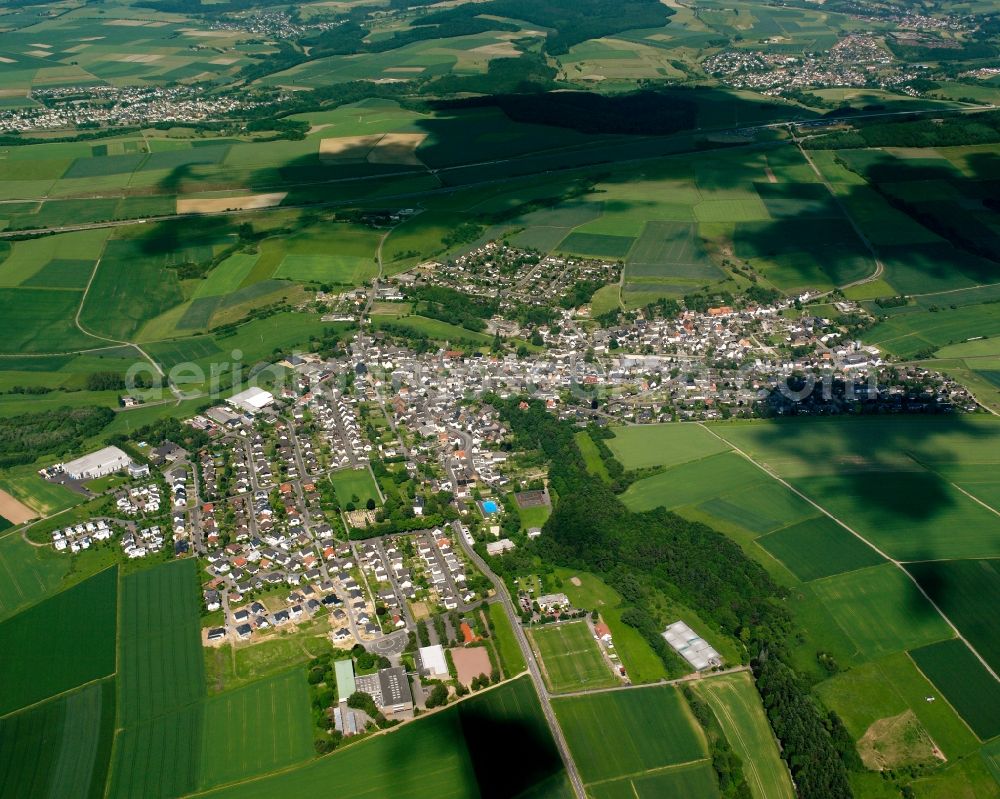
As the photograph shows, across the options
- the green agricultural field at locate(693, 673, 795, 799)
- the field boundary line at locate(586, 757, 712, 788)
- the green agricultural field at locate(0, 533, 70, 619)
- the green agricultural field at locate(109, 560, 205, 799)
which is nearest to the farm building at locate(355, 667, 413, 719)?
the green agricultural field at locate(109, 560, 205, 799)

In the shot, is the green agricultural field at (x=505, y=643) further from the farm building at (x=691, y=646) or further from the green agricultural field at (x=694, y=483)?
the green agricultural field at (x=694, y=483)

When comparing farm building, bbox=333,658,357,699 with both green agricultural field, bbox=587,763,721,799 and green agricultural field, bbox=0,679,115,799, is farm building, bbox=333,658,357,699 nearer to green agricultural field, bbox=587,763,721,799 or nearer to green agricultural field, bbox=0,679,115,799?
green agricultural field, bbox=0,679,115,799

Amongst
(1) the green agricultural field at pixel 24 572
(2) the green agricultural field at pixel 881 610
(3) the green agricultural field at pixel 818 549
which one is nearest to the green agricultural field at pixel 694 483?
(3) the green agricultural field at pixel 818 549

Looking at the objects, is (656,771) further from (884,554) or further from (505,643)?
(884,554)

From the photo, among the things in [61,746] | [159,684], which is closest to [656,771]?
[159,684]

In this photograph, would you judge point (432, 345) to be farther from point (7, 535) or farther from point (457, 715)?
point (457, 715)
